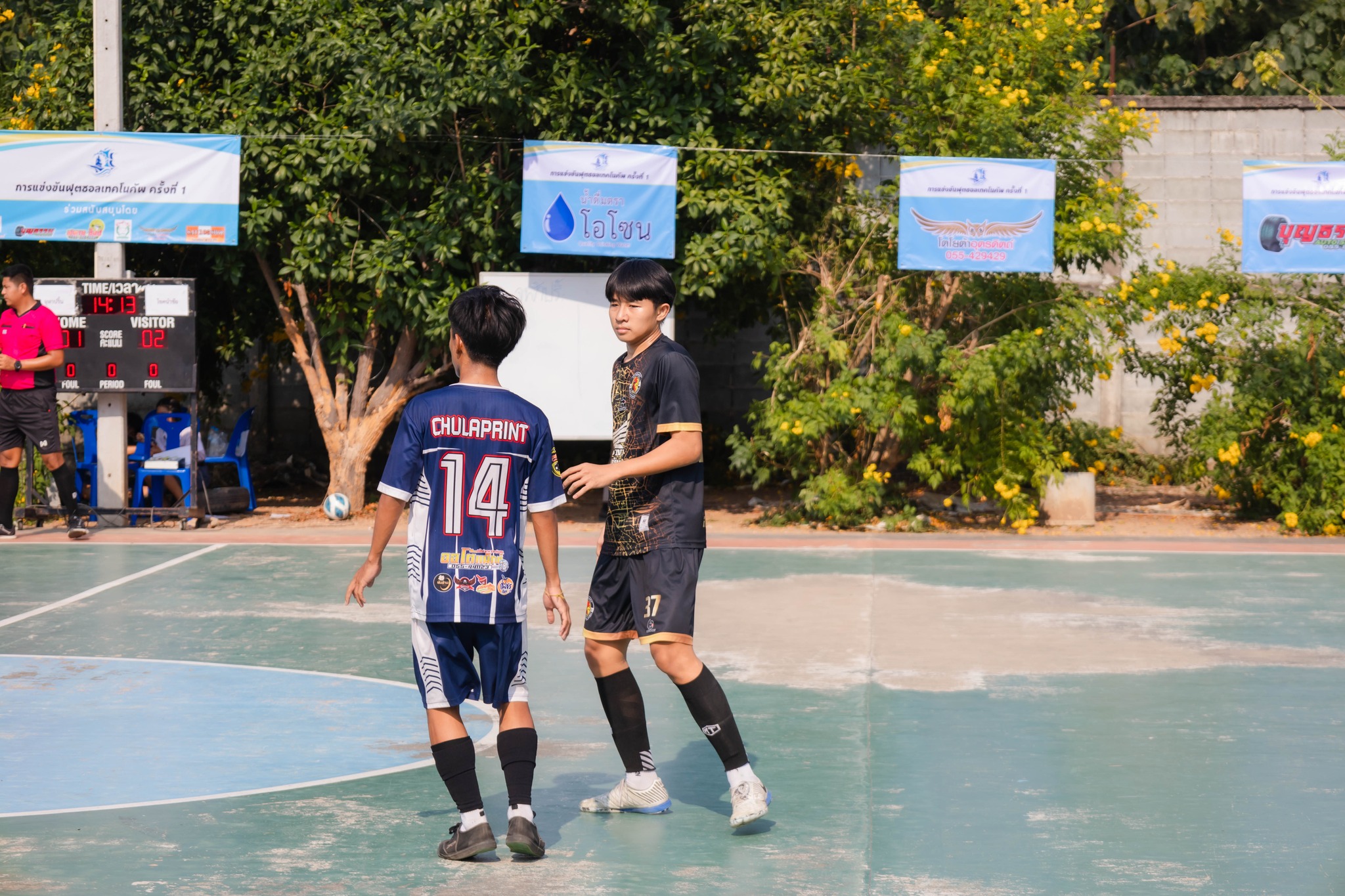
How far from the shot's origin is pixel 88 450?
14289 millimetres

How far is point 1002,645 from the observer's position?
849 cm

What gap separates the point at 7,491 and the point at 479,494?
919 centimetres

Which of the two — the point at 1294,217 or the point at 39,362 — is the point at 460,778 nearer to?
the point at 39,362

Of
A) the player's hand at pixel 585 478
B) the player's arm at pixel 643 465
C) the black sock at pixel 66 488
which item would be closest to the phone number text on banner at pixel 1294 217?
the player's arm at pixel 643 465

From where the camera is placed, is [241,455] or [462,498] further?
[241,455]

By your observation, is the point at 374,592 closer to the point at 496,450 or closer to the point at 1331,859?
the point at 496,450

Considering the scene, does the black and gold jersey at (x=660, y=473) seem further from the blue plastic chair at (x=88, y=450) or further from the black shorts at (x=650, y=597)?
the blue plastic chair at (x=88, y=450)

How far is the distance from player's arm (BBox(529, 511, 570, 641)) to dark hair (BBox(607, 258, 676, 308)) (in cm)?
79

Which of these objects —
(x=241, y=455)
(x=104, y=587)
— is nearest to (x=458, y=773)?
(x=104, y=587)

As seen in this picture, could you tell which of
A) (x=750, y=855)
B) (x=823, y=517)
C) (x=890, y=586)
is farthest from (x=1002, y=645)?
(x=823, y=517)

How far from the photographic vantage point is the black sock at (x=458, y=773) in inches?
190

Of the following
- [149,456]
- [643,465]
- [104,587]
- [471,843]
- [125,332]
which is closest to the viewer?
[471,843]

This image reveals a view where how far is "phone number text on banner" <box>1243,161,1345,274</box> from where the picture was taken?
1307cm

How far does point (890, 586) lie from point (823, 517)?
3655 millimetres
